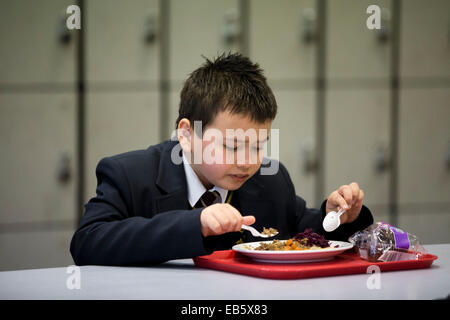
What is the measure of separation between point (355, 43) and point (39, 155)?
5.31 ft

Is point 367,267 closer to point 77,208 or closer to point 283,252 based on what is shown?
point 283,252

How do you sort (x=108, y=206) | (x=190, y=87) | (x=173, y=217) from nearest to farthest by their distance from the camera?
(x=173, y=217), (x=108, y=206), (x=190, y=87)

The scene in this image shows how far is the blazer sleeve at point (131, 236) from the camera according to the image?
1034mm

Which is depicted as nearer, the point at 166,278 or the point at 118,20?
the point at 166,278

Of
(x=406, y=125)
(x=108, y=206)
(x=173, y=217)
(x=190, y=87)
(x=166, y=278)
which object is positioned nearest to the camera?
(x=166, y=278)

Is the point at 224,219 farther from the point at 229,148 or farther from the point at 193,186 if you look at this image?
the point at 193,186

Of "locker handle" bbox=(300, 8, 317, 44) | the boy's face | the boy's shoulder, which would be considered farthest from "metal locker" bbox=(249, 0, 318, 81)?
the boy's face

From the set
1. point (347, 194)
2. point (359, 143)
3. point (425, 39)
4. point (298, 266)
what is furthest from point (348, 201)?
point (425, 39)

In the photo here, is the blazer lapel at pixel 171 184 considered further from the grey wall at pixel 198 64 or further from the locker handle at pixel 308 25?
the locker handle at pixel 308 25

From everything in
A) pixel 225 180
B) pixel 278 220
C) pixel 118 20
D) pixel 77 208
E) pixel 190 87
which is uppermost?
pixel 118 20

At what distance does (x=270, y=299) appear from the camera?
2.50ft

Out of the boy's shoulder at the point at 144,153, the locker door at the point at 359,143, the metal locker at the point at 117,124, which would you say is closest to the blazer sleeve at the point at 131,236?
the boy's shoulder at the point at 144,153
